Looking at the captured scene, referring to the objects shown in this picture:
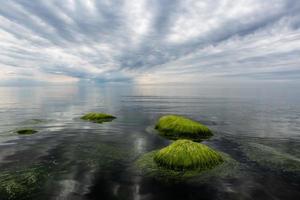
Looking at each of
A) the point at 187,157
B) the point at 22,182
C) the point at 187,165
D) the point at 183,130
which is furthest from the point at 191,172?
the point at 183,130

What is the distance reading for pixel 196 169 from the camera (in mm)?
16062

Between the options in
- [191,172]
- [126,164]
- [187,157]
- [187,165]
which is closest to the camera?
[191,172]

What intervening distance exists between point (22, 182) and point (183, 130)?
18839mm

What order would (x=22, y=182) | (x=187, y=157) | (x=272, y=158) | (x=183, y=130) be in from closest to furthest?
(x=22, y=182), (x=187, y=157), (x=272, y=158), (x=183, y=130)

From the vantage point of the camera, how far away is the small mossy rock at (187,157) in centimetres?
1638

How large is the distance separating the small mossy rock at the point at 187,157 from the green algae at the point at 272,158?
358cm

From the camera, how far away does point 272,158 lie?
19.0 metres

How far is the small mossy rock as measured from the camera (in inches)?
645

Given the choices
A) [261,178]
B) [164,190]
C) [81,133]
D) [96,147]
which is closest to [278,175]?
[261,178]

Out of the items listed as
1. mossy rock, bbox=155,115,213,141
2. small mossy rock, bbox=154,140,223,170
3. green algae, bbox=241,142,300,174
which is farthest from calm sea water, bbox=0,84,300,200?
small mossy rock, bbox=154,140,223,170

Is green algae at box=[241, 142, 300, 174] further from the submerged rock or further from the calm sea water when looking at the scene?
the submerged rock

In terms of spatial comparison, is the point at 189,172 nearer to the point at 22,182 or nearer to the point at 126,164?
the point at 126,164

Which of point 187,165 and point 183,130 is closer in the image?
point 187,165

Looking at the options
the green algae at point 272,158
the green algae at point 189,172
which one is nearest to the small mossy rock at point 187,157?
the green algae at point 189,172
